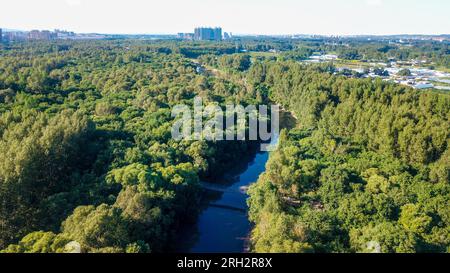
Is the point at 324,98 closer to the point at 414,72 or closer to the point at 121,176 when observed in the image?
the point at 121,176

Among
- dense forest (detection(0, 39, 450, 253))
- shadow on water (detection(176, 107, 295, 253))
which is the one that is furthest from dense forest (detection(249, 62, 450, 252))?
shadow on water (detection(176, 107, 295, 253))

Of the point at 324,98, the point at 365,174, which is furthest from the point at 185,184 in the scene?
the point at 324,98

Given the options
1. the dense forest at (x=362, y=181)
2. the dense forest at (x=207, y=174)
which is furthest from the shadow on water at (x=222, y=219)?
the dense forest at (x=362, y=181)

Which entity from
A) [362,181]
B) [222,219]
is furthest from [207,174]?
[362,181]

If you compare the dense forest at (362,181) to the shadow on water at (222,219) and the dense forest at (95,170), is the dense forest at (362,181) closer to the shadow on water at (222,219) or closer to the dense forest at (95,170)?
the shadow on water at (222,219)

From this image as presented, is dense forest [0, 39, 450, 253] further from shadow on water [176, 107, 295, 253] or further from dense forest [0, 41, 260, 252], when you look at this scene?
shadow on water [176, 107, 295, 253]
